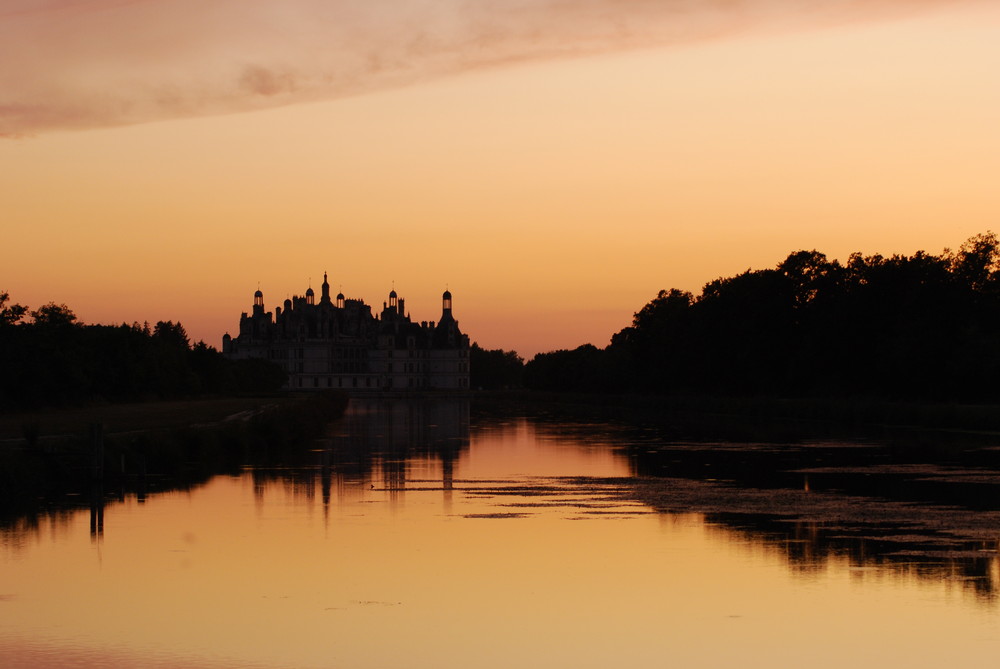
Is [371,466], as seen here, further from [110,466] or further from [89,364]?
[89,364]

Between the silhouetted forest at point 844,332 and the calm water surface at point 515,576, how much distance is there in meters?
42.9

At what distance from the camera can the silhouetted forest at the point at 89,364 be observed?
69.6 m

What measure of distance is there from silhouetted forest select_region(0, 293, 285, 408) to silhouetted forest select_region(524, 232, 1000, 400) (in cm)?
4387

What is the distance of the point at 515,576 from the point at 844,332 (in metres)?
71.3

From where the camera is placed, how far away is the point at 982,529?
25312mm

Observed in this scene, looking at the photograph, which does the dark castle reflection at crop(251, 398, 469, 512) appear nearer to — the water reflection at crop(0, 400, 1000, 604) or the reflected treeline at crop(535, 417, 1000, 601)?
the water reflection at crop(0, 400, 1000, 604)

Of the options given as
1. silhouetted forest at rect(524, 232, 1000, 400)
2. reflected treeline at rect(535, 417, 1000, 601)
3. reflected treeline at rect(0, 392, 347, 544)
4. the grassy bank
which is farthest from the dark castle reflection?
silhouetted forest at rect(524, 232, 1000, 400)

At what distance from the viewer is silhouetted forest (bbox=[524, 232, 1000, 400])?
7800cm

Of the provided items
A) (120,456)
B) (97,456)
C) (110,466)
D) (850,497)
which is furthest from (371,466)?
(850,497)

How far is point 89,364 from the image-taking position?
81.9m

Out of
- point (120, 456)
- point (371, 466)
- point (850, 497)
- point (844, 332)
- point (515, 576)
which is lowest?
point (515, 576)

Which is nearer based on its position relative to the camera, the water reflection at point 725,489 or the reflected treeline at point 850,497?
the reflected treeline at point 850,497

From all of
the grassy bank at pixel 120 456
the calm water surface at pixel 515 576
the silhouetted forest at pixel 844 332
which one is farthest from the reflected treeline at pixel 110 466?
the silhouetted forest at pixel 844 332

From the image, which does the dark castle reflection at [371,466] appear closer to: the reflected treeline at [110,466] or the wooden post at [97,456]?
the reflected treeline at [110,466]
